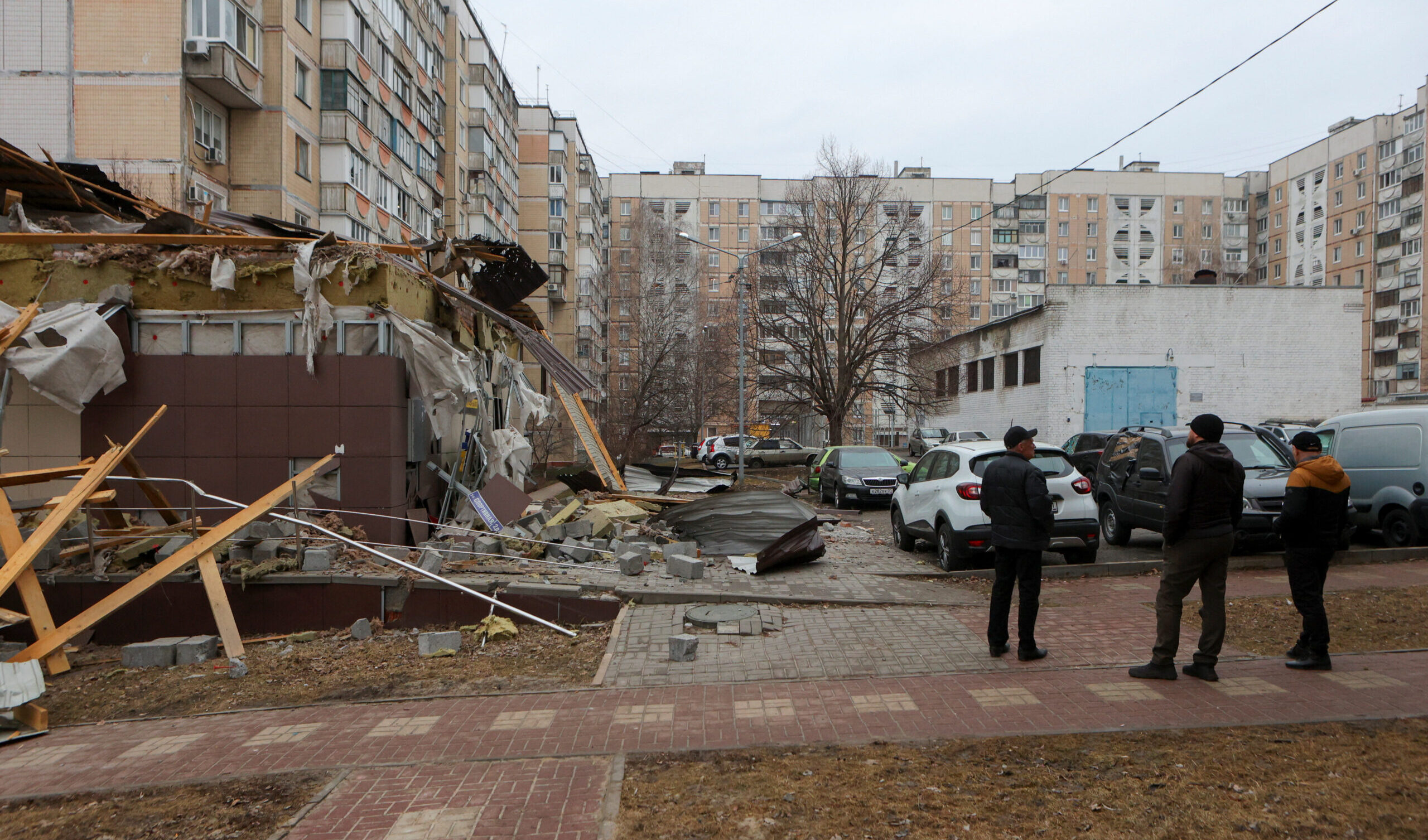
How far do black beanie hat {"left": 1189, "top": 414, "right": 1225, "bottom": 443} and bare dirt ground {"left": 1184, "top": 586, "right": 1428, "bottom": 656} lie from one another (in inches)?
70.6

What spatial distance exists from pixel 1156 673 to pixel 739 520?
6545 millimetres

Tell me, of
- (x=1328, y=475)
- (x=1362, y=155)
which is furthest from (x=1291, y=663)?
(x=1362, y=155)

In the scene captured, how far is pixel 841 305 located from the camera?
112 feet

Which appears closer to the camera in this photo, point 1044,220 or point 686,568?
point 686,568

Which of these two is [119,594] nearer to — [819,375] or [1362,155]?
[819,375]

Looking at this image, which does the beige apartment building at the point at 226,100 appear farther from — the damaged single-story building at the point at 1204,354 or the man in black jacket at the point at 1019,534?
the damaged single-story building at the point at 1204,354

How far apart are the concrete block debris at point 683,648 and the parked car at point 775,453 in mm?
30849

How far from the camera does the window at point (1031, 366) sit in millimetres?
30859

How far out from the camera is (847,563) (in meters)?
10.6

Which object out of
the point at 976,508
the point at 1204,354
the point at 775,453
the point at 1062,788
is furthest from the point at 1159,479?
the point at 775,453

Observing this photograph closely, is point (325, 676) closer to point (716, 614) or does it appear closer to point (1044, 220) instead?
point (716, 614)

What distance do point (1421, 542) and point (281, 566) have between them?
12936mm

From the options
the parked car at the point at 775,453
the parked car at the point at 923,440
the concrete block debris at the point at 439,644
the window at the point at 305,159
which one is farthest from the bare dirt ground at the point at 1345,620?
the parked car at the point at 775,453

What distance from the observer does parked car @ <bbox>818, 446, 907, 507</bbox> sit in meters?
18.9
